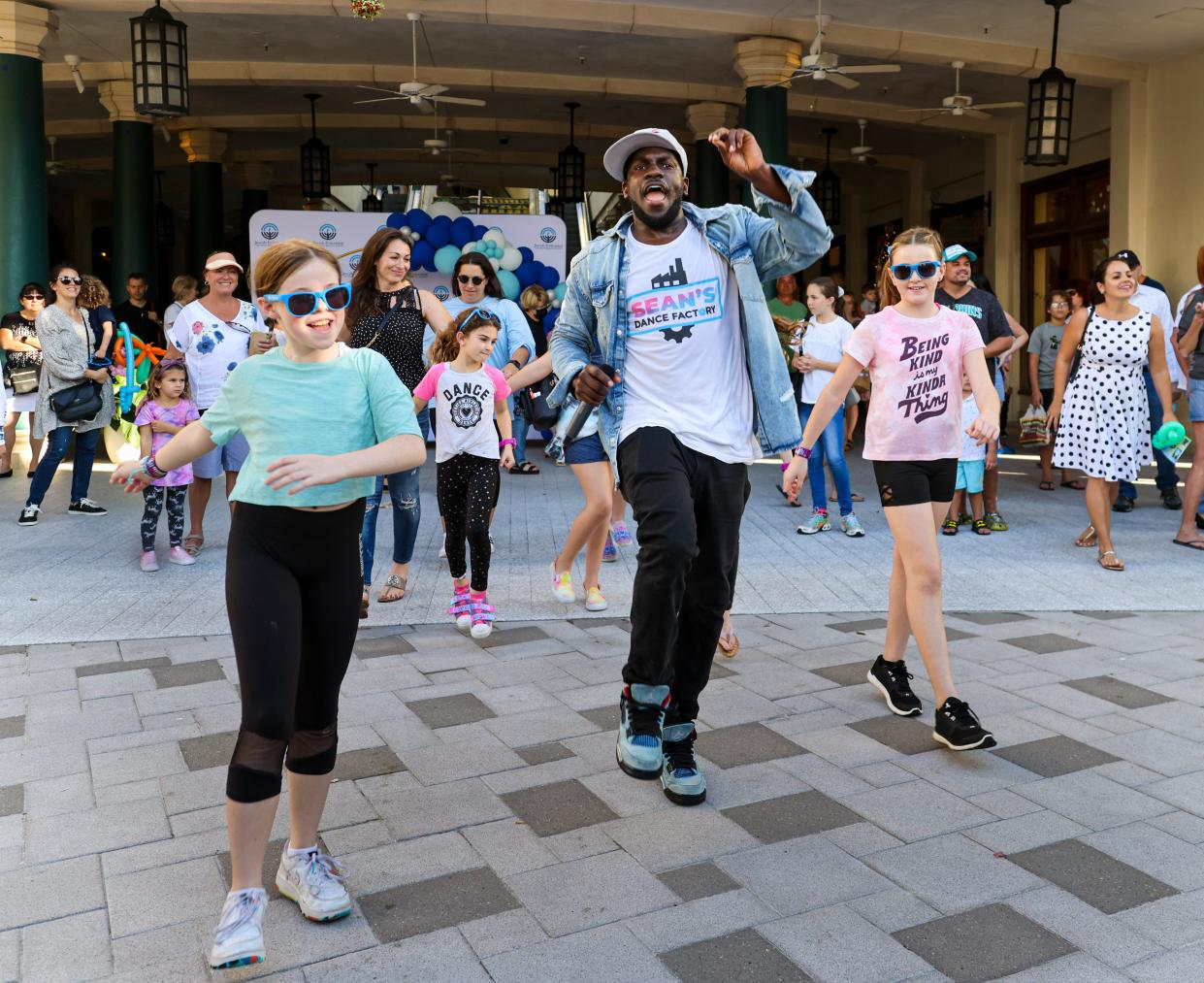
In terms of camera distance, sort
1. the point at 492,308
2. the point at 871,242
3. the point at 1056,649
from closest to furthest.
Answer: the point at 1056,649 → the point at 492,308 → the point at 871,242

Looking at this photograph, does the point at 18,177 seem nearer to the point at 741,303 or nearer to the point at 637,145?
the point at 637,145

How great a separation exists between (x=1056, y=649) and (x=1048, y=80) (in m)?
9.09

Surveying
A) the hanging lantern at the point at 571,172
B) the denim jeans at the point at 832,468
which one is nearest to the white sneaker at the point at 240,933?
the denim jeans at the point at 832,468

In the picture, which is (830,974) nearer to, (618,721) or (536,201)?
(618,721)

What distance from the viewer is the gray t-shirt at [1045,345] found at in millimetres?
11562

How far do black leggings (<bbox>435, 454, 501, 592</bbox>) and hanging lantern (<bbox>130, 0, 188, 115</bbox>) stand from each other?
21.8 ft

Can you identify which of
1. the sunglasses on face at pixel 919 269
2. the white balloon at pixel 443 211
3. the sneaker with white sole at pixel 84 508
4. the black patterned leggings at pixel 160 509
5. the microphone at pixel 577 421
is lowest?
the sneaker with white sole at pixel 84 508

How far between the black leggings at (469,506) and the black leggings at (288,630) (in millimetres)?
2771

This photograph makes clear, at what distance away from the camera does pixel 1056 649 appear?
17.3 feet

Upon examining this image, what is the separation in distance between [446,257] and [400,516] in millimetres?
7424

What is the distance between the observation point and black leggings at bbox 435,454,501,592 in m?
5.66

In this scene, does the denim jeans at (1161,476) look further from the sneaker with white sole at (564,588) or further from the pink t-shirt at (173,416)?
the pink t-shirt at (173,416)

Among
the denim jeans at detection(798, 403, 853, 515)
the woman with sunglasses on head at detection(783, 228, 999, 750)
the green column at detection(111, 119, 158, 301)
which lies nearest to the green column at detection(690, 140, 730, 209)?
the green column at detection(111, 119, 158, 301)

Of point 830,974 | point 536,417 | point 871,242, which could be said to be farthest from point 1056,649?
point 871,242
